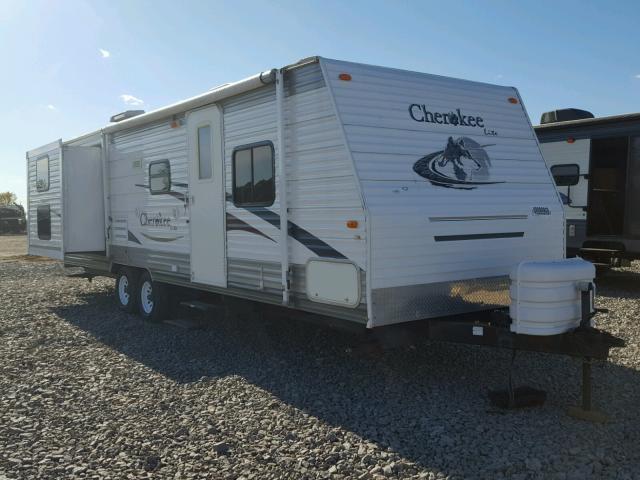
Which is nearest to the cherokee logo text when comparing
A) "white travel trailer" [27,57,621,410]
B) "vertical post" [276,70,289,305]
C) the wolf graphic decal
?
"white travel trailer" [27,57,621,410]

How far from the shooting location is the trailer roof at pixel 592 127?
10.0 m

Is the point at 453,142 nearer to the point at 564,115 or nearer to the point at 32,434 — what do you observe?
the point at 32,434

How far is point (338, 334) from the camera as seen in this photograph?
6.89m

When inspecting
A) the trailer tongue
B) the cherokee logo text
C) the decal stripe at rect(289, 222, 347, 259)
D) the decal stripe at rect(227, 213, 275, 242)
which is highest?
the cherokee logo text

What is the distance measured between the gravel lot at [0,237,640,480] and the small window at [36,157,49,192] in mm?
3563

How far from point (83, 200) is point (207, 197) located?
337 cm

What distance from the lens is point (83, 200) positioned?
30.3 ft

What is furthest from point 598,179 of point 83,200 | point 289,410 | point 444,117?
point 83,200

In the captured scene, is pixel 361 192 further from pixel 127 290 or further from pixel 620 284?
pixel 620 284

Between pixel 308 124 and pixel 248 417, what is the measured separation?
243 centimetres

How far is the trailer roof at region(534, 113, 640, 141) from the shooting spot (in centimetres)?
1005

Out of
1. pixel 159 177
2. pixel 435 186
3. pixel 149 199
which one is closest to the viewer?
pixel 435 186

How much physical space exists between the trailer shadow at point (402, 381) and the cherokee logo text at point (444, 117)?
6.87 feet

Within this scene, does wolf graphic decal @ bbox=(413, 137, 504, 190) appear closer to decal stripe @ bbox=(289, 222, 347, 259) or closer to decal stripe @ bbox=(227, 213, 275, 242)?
decal stripe @ bbox=(289, 222, 347, 259)
